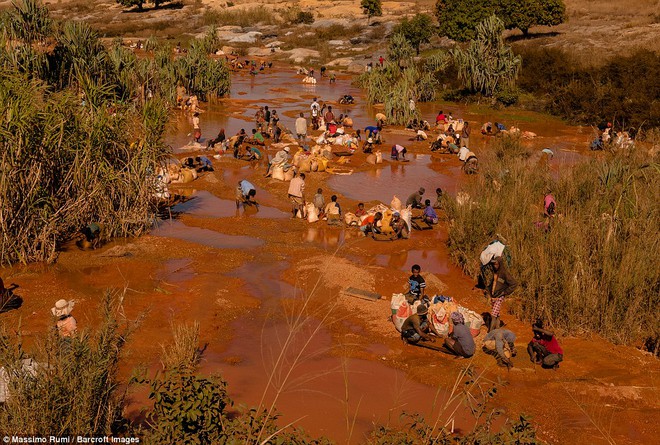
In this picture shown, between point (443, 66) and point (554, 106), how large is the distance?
8992mm

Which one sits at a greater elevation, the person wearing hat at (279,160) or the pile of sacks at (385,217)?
the person wearing hat at (279,160)

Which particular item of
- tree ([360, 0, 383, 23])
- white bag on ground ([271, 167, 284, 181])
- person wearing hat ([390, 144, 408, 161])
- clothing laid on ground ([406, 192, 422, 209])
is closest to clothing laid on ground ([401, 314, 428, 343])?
clothing laid on ground ([406, 192, 422, 209])

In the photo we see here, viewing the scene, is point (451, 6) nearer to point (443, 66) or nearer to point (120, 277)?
point (443, 66)

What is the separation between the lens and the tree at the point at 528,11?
52.2m

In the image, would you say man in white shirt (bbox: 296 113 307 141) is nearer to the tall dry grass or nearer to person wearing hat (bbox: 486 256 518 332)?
the tall dry grass

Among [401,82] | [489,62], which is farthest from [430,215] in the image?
[489,62]

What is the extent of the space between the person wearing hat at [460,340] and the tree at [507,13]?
46004mm

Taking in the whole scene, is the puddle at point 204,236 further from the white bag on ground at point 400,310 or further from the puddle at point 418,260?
the white bag on ground at point 400,310

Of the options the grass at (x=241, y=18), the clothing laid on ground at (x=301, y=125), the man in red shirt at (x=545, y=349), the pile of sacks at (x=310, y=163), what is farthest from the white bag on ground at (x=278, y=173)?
the grass at (x=241, y=18)

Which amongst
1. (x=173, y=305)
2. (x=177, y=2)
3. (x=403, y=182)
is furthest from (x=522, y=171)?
(x=177, y=2)

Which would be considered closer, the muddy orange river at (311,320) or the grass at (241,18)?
the muddy orange river at (311,320)

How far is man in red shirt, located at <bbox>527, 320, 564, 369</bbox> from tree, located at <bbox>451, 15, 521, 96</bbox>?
28.6m

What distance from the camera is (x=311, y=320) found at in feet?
36.6

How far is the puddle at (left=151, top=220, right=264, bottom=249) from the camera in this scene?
50.7 ft
